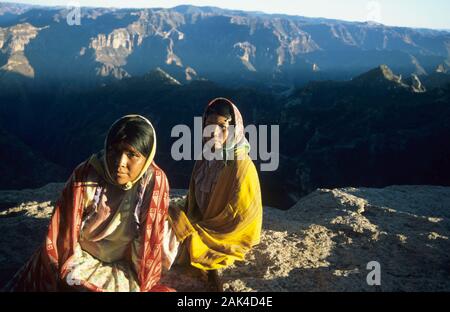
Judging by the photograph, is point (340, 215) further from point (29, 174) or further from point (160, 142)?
point (160, 142)

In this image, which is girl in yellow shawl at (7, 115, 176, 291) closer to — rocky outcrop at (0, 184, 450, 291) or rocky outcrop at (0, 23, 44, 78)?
rocky outcrop at (0, 184, 450, 291)

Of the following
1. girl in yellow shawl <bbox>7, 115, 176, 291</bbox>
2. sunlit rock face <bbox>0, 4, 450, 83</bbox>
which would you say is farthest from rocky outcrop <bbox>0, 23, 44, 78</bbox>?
girl in yellow shawl <bbox>7, 115, 176, 291</bbox>

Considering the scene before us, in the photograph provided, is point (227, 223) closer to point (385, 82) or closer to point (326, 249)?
point (326, 249)

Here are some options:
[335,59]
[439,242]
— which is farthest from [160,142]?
[335,59]

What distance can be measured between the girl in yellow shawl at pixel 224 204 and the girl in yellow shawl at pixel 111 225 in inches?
18.0

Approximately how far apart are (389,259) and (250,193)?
158 centimetres

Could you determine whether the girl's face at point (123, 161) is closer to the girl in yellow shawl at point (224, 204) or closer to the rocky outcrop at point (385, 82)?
the girl in yellow shawl at point (224, 204)

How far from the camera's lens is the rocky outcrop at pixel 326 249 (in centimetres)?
351

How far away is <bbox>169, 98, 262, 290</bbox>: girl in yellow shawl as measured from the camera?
11.8 feet

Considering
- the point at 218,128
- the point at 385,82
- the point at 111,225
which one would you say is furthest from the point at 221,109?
the point at 385,82

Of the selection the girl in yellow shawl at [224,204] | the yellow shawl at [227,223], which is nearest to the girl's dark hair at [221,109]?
the girl in yellow shawl at [224,204]

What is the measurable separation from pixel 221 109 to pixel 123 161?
1.31 meters

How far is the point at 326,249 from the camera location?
166 inches

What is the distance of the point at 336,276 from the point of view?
358 centimetres
